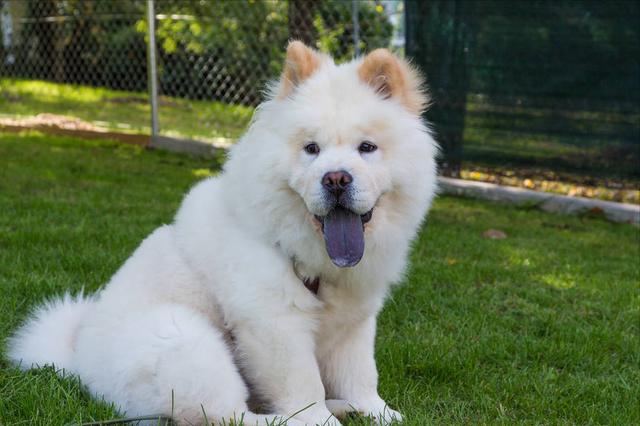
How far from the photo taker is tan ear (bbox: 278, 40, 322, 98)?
2693 mm

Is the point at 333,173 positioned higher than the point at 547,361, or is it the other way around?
the point at 333,173

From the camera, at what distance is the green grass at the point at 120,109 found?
9.80 metres

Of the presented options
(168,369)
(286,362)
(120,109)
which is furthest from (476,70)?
(120,109)

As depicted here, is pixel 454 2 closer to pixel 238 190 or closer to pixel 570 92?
pixel 570 92

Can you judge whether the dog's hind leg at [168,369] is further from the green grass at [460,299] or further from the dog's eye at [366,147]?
the dog's eye at [366,147]

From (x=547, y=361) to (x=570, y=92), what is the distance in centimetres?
436

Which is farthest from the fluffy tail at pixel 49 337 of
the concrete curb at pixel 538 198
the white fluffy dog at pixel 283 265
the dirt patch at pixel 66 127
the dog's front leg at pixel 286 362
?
the dirt patch at pixel 66 127

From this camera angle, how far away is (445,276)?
4.62m

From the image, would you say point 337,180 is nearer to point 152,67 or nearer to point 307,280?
point 307,280

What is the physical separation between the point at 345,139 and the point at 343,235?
12.5 inches

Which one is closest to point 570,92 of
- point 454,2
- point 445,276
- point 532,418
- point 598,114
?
point 598,114

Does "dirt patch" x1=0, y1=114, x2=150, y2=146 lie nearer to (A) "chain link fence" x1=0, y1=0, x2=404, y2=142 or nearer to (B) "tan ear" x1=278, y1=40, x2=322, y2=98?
(A) "chain link fence" x1=0, y1=0, x2=404, y2=142

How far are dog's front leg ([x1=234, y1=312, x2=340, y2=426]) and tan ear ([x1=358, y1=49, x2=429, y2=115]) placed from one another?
84 centimetres

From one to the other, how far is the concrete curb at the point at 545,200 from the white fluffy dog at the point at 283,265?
3.94 m
